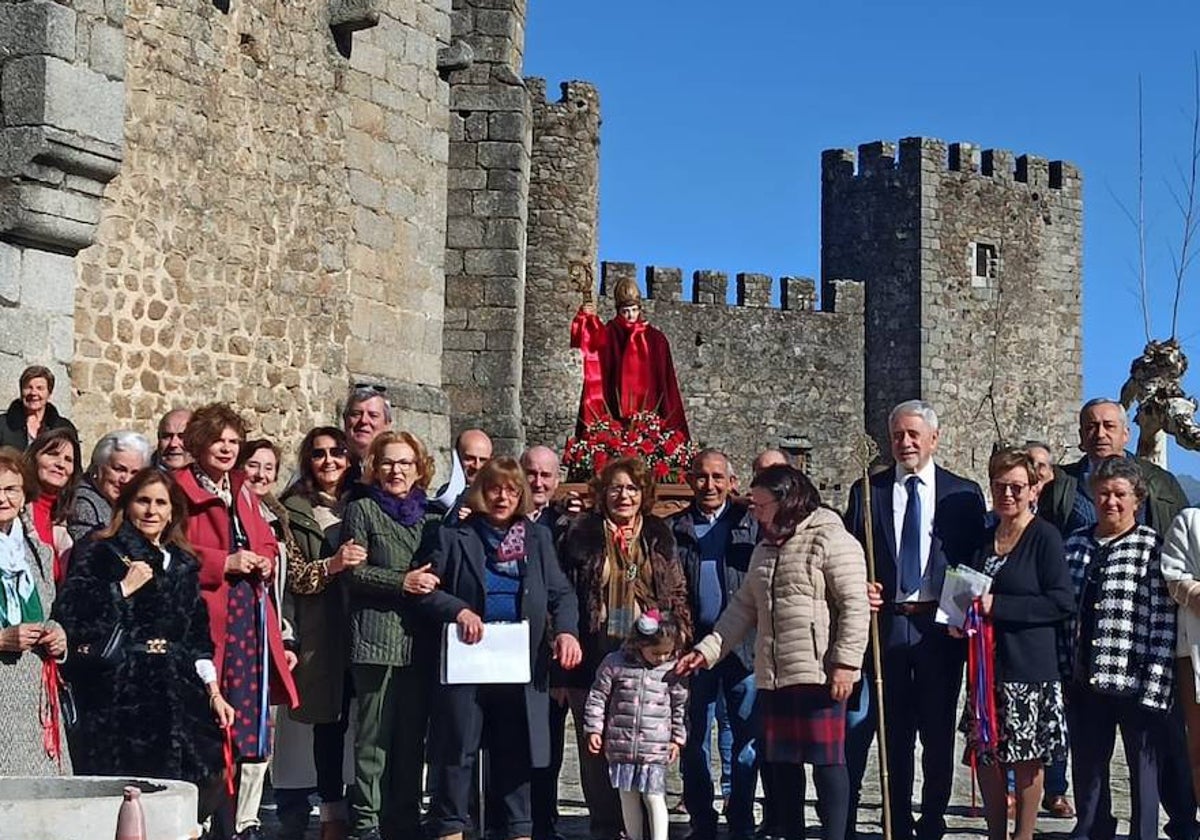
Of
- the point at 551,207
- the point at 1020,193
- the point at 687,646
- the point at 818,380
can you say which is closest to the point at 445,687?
the point at 687,646

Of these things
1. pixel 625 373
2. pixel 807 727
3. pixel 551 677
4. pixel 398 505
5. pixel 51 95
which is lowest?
pixel 807 727

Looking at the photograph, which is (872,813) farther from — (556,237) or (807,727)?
(556,237)

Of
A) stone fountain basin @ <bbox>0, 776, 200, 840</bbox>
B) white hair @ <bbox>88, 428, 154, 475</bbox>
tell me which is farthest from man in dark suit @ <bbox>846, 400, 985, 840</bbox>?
stone fountain basin @ <bbox>0, 776, 200, 840</bbox>

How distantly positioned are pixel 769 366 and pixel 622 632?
2828cm

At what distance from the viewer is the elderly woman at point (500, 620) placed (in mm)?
7180

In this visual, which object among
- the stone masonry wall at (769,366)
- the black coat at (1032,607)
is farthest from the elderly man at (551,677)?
the stone masonry wall at (769,366)

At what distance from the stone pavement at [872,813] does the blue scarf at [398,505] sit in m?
1.41

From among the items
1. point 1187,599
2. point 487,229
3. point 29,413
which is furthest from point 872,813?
point 487,229

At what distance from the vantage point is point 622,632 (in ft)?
24.5

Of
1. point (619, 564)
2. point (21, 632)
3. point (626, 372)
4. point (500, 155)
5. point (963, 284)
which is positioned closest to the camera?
point (21, 632)

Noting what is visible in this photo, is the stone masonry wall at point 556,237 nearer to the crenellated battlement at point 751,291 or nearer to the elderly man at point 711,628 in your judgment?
the crenellated battlement at point 751,291

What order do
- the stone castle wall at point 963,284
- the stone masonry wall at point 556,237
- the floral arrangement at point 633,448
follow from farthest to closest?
the stone castle wall at point 963,284, the stone masonry wall at point 556,237, the floral arrangement at point 633,448

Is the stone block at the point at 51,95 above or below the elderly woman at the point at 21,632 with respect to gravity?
above

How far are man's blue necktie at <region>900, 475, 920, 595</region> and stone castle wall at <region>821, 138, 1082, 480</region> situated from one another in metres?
27.7
